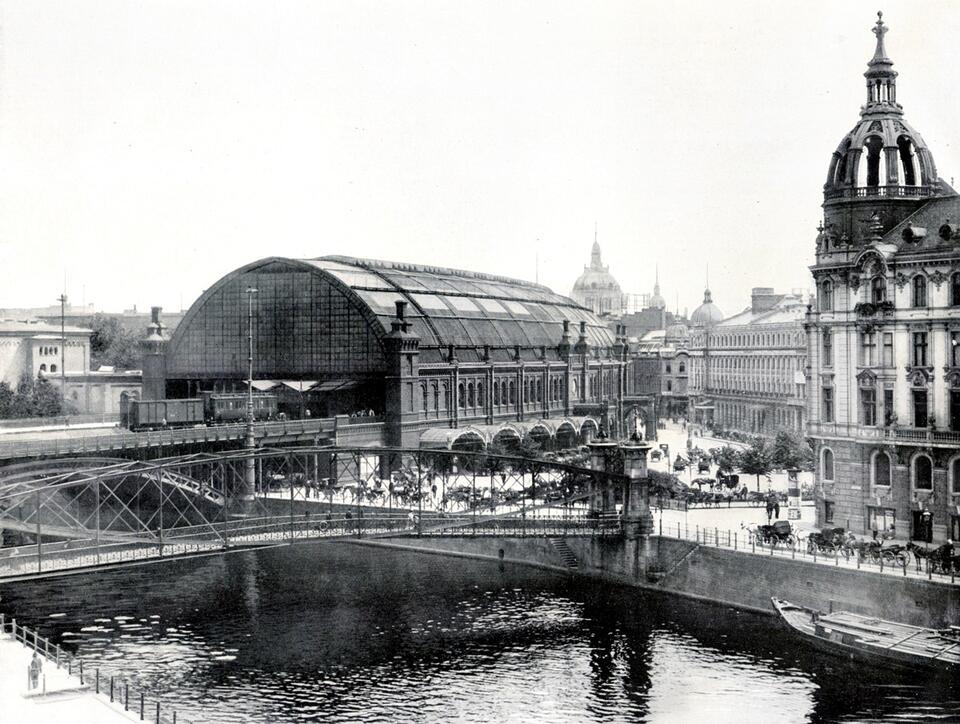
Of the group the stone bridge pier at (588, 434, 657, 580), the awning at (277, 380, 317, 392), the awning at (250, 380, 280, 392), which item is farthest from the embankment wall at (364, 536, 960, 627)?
the awning at (250, 380, 280, 392)

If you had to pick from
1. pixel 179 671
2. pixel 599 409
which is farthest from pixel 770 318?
pixel 179 671

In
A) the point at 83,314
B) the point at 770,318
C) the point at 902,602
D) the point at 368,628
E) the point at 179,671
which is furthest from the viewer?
the point at 83,314

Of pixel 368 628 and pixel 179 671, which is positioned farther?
pixel 368 628

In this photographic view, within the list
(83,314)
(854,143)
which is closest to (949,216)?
(854,143)

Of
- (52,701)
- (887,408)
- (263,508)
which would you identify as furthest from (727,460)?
(52,701)

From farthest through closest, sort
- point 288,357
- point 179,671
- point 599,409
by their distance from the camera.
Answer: point 599,409, point 288,357, point 179,671

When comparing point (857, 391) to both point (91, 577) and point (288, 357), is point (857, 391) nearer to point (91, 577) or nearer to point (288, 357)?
point (91, 577)

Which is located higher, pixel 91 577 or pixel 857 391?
pixel 857 391

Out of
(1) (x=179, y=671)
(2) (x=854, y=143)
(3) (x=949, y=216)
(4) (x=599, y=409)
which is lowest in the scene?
(1) (x=179, y=671)

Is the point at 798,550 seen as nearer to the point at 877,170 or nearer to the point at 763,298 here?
the point at 877,170
